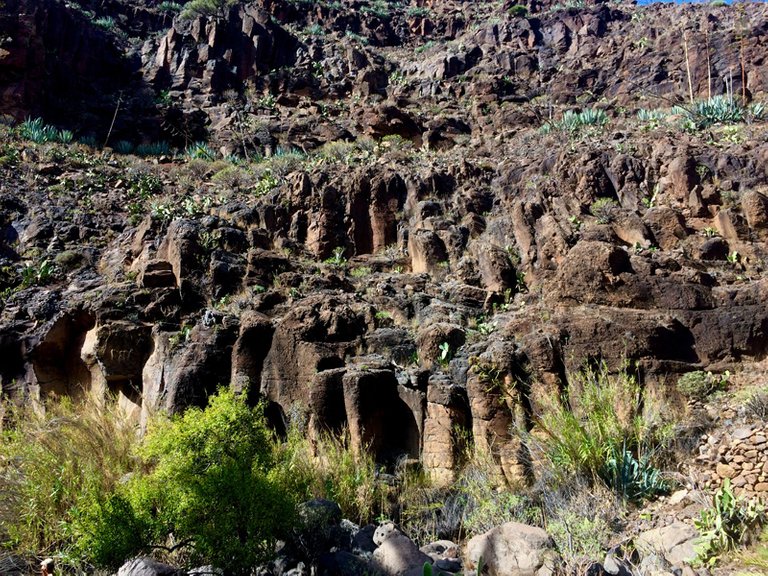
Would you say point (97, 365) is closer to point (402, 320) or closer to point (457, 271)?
point (402, 320)

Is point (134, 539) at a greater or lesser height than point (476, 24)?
lesser

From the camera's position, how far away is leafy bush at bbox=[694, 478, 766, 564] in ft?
17.8

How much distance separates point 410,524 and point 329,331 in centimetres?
449

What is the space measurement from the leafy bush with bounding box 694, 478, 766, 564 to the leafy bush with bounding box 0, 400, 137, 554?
613 cm

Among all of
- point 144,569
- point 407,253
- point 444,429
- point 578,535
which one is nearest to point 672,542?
point 578,535

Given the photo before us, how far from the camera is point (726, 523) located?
5547 millimetres

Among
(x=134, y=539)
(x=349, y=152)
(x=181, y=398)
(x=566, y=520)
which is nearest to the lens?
(x=134, y=539)

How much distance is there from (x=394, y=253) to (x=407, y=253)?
45cm

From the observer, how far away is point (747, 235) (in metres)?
11.6

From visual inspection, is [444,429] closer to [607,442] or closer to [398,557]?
[607,442]

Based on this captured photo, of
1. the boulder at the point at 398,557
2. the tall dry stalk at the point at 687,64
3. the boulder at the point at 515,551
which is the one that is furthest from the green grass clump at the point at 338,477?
the tall dry stalk at the point at 687,64

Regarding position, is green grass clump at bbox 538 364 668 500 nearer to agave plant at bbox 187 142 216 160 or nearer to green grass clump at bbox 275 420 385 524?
green grass clump at bbox 275 420 385 524

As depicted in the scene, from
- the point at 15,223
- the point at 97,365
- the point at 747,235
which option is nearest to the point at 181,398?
the point at 97,365

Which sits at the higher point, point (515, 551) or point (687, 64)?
point (687, 64)
